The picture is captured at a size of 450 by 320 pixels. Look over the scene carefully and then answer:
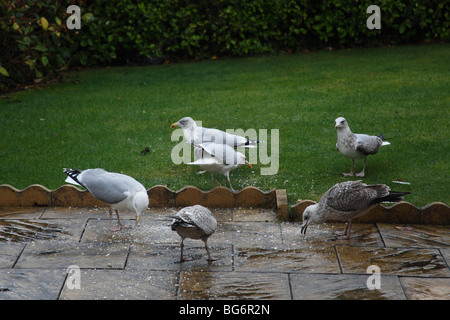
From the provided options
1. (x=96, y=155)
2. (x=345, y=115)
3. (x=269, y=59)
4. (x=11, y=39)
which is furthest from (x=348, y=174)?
(x=11, y=39)

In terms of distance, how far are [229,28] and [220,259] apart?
851 cm

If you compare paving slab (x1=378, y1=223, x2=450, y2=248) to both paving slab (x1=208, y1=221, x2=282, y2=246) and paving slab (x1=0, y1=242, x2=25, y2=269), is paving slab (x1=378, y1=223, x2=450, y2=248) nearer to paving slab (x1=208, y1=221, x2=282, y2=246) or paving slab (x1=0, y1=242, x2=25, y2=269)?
paving slab (x1=208, y1=221, x2=282, y2=246)

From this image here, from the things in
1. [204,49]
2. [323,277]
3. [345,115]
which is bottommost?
[323,277]

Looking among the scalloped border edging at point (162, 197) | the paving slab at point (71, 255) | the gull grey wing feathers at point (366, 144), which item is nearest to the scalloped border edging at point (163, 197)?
the scalloped border edging at point (162, 197)

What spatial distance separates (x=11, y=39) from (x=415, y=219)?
27.2 feet

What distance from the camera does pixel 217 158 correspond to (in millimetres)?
6570

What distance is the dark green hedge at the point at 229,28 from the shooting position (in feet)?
41.0

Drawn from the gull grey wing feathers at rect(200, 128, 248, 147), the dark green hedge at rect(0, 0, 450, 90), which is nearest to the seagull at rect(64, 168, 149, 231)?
the gull grey wing feathers at rect(200, 128, 248, 147)

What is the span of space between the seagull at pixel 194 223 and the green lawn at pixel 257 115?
1496 mm

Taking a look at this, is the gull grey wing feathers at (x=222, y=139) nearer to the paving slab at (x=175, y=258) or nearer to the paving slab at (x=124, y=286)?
the paving slab at (x=175, y=258)

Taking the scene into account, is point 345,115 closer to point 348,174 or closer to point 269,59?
point 348,174

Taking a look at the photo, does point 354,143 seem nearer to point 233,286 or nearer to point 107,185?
point 233,286

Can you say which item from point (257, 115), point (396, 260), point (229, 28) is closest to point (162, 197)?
point (396, 260)

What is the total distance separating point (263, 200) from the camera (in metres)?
6.52
